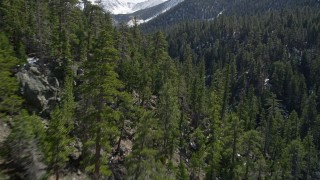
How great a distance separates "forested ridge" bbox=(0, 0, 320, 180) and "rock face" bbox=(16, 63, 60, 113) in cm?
18

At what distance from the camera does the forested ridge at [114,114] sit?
2453cm

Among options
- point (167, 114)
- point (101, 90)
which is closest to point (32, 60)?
point (167, 114)

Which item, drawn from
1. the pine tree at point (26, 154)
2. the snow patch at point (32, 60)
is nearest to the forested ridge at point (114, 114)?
the pine tree at point (26, 154)

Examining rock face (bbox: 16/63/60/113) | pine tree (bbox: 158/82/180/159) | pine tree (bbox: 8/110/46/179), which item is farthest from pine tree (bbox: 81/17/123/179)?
pine tree (bbox: 158/82/180/159)

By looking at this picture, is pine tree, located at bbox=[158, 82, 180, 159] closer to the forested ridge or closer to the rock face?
the forested ridge

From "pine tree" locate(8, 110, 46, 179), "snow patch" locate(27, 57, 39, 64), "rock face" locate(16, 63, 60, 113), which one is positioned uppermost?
"pine tree" locate(8, 110, 46, 179)

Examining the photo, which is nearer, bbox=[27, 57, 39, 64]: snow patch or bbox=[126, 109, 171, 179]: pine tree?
bbox=[126, 109, 171, 179]: pine tree

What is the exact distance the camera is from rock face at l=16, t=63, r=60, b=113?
49500 millimetres

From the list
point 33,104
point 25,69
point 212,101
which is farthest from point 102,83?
point 212,101

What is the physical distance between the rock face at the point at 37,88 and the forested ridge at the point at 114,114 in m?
0.18

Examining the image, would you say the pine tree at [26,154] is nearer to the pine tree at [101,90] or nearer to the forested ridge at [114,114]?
the forested ridge at [114,114]

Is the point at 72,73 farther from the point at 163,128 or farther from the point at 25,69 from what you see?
the point at 163,128

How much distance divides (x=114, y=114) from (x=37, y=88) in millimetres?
30097

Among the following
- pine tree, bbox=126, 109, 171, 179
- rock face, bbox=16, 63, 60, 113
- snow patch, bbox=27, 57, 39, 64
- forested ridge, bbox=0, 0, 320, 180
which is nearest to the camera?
forested ridge, bbox=0, 0, 320, 180
